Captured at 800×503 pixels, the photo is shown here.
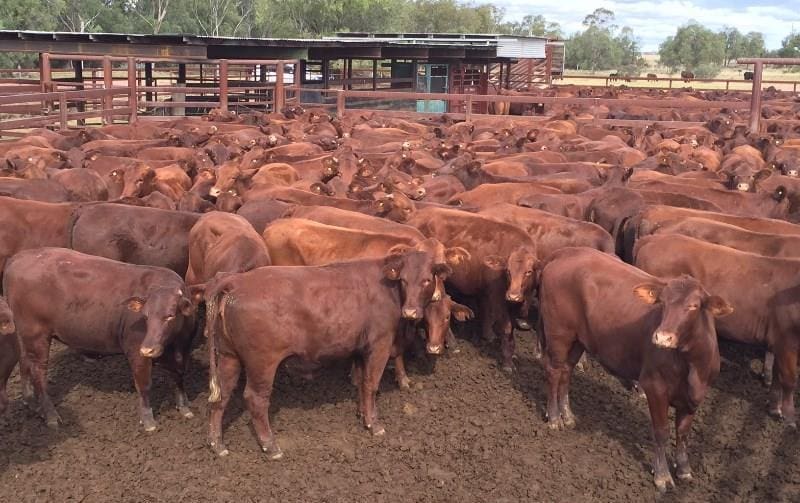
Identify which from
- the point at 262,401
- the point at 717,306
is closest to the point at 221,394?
the point at 262,401

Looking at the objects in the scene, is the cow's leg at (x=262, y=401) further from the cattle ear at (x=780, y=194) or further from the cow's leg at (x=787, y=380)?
the cattle ear at (x=780, y=194)

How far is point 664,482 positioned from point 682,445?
288 mm

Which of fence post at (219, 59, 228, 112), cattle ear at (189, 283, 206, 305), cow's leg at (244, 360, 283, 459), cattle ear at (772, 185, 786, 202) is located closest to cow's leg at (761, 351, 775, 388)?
cattle ear at (772, 185, 786, 202)

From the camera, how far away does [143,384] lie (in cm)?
575

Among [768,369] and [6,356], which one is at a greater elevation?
[6,356]

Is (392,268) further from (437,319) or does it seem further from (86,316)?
(86,316)

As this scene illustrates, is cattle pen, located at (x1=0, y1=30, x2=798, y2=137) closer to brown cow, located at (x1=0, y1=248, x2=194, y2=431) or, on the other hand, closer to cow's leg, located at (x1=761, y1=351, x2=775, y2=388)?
cow's leg, located at (x1=761, y1=351, x2=775, y2=388)

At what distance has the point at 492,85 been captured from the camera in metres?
37.5

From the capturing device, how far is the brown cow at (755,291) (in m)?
5.97

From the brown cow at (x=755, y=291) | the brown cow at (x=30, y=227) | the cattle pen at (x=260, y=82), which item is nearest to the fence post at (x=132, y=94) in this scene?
the cattle pen at (x=260, y=82)

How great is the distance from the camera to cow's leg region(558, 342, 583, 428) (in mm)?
6020

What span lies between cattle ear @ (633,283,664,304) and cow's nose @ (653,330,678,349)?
12.9 inches

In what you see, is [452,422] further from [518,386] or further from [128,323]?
[128,323]

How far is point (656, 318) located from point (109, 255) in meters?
4.95
